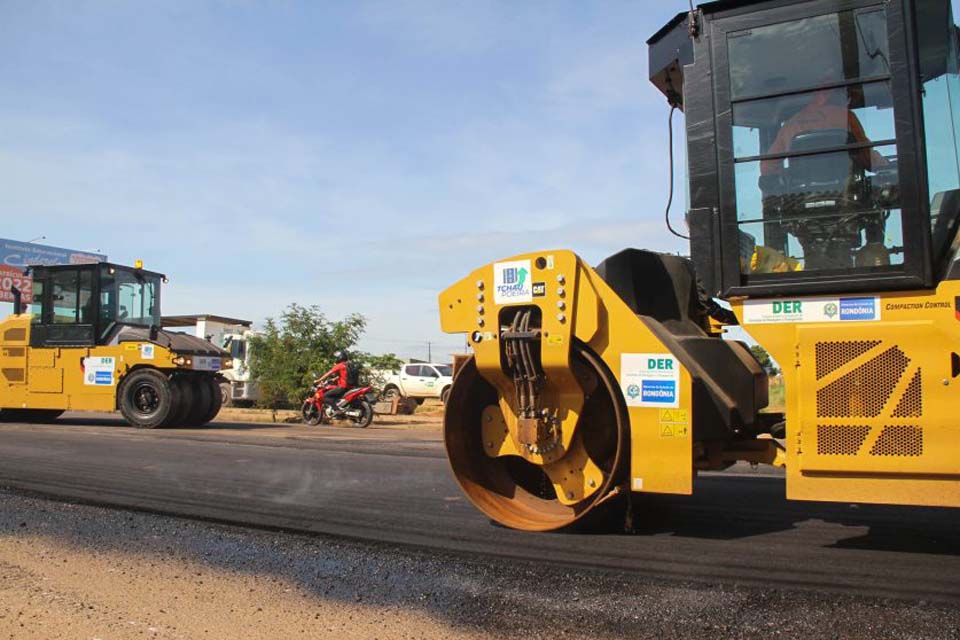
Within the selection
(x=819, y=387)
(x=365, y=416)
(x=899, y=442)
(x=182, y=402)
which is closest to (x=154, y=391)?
(x=182, y=402)

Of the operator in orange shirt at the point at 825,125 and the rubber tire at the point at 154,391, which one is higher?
the operator in orange shirt at the point at 825,125

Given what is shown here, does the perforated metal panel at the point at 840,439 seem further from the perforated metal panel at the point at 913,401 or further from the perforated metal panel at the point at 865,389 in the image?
the perforated metal panel at the point at 913,401

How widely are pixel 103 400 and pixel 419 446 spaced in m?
6.94

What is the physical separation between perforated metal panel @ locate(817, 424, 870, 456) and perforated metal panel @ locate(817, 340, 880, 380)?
26cm

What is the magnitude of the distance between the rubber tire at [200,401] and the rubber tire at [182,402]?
9 cm

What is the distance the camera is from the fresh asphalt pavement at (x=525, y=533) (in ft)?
13.5

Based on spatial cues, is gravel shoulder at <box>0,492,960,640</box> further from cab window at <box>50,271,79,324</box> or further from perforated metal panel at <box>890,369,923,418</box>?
cab window at <box>50,271,79,324</box>

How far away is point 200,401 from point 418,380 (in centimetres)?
1381

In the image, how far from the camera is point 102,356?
14.6m

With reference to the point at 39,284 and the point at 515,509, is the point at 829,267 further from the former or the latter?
the point at 39,284

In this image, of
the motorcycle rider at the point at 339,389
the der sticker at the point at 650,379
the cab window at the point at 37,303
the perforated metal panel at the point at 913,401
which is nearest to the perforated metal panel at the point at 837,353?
the perforated metal panel at the point at 913,401

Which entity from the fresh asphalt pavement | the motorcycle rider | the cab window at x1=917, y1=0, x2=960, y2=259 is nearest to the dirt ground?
the fresh asphalt pavement

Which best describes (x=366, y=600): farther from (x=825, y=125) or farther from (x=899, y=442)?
(x=825, y=125)

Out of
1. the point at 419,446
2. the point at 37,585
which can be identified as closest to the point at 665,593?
the point at 37,585
